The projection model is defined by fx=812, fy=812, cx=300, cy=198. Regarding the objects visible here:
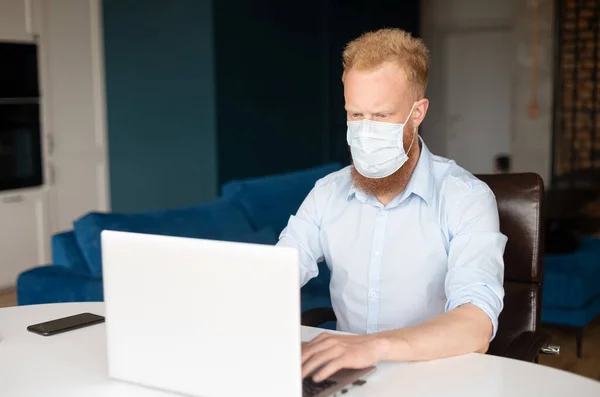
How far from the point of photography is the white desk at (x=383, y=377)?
51.4 inches

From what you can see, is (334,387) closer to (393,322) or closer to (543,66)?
(393,322)

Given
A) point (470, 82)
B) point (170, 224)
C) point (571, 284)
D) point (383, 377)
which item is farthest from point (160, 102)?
point (383, 377)

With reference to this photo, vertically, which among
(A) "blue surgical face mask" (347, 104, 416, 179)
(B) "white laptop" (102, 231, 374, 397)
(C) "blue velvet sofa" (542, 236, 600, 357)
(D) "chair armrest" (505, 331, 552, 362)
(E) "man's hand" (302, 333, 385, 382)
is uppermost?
(A) "blue surgical face mask" (347, 104, 416, 179)

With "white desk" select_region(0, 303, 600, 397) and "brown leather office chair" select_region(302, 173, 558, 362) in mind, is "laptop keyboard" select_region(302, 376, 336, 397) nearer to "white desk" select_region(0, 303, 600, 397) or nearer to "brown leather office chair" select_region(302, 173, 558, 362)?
"white desk" select_region(0, 303, 600, 397)

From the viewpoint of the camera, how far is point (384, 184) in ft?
6.23

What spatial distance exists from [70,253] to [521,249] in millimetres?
1751

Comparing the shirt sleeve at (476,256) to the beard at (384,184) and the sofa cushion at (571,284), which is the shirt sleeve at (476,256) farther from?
the sofa cushion at (571,284)

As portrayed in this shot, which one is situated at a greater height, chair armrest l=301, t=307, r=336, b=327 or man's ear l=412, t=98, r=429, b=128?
man's ear l=412, t=98, r=429, b=128

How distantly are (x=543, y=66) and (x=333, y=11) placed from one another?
6.10 feet

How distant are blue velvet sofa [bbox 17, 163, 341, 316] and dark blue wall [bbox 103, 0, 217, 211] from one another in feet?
5.06

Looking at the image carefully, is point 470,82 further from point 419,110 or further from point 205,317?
point 205,317

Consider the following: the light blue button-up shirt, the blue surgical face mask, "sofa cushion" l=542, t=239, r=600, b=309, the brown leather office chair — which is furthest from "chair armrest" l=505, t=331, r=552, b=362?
"sofa cushion" l=542, t=239, r=600, b=309

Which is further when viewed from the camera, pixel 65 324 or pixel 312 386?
pixel 65 324

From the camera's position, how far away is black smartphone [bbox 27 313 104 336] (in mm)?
1705
